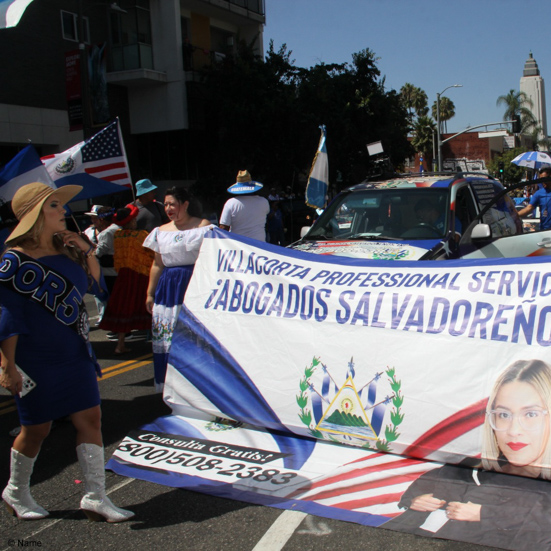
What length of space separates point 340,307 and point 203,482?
1.38 meters

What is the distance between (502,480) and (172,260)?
2.94 meters

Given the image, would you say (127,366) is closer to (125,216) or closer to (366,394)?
(125,216)

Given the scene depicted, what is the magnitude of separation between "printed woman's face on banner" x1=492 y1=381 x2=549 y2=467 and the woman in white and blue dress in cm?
259

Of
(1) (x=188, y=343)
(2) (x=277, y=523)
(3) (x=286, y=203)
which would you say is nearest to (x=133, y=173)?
(3) (x=286, y=203)

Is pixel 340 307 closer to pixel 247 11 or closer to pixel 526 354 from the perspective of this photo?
pixel 526 354

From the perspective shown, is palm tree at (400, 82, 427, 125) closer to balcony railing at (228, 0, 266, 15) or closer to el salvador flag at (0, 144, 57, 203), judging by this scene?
balcony railing at (228, 0, 266, 15)

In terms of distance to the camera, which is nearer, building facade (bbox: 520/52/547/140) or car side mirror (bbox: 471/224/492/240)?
car side mirror (bbox: 471/224/492/240)

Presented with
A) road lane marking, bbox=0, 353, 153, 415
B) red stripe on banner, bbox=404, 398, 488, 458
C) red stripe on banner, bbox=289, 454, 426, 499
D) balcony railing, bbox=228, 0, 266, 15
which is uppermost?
balcony railing, bbox=228, 0, 266, 15

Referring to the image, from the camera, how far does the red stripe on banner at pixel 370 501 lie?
3.38 m

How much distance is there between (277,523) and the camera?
3.31 metres

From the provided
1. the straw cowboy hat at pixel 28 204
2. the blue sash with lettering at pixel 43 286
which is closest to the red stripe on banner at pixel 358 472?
the blue sash with lettering at pixel 43 286

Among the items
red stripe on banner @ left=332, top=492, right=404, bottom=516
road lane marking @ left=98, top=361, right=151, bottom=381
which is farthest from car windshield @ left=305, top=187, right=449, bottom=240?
red stripe on banner @ left=332, top=492, right=404, bottom=516

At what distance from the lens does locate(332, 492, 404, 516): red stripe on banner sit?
3385mm

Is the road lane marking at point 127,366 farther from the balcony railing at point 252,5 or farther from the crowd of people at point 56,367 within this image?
the balcony railing at point 252,5
